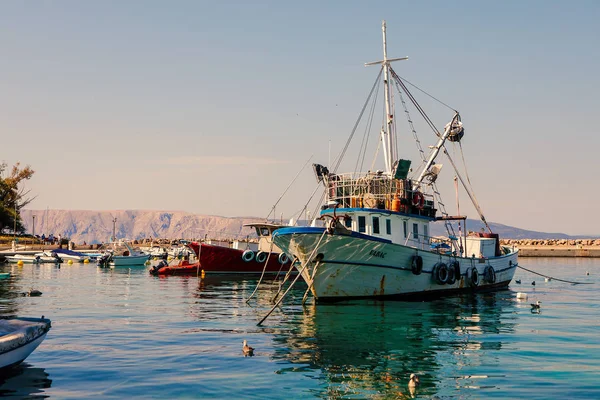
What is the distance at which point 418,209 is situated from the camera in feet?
111

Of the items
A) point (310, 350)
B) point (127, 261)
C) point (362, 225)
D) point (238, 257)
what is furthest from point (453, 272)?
point (127, 261)

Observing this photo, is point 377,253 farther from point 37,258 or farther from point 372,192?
point 37,258

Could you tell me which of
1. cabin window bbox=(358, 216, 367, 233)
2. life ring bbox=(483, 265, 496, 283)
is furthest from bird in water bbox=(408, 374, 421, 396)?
life ring bbox=(483, 265, 496, 283)

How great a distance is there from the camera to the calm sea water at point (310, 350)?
42.4 ft

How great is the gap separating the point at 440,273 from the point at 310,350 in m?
16.9

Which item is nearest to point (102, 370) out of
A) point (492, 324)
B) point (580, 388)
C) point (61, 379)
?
point (61, 379)

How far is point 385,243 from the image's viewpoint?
2834 centimetres

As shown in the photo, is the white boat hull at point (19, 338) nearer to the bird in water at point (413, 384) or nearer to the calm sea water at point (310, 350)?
the calm sea water at point (310, 350)

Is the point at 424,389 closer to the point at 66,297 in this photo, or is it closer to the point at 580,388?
the point at 580,388

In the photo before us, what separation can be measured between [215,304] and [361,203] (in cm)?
976

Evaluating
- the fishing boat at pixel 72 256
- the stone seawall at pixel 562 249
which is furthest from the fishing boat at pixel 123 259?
the stone seawall at pixel 562 249

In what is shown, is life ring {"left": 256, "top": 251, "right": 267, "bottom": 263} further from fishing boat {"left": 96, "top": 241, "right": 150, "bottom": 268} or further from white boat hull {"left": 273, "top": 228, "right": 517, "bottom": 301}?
fishing boat {"left": 96, "top": 241, "right": 150, "bottom": 268}

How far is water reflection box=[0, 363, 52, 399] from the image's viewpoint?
12297mm

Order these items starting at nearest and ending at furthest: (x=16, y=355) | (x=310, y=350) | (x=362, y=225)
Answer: (x=16, y=355), (x=310, y=350), (x=362, y=225)
